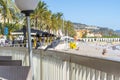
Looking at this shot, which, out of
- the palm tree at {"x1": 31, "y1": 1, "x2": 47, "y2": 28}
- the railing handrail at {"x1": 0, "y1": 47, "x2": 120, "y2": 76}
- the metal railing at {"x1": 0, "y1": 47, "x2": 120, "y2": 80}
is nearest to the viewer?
the railing handrail at {"x1": 0, "y1": 47, "x2": 120, "y2": 76}

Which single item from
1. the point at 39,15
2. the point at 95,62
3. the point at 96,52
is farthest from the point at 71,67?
the point at 39,15

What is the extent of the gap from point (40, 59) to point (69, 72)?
5.93 feet

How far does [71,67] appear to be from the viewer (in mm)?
3521

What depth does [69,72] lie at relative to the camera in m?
3.59

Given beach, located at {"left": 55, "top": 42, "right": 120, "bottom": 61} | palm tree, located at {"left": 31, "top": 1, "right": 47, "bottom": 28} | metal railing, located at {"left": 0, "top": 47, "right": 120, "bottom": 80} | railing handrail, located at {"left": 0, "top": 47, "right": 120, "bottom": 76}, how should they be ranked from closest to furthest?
railing handrail, located at {"left": 0, "top": 47, "right": 120, "bottom": 76} → metal railing, located at {"left": 0, "top": 47, "right": 120, "bottom": 80} → beach, located at {"left": 55, "top": 42, "right": 120, "bottom": 61} → palm tree, located at {"left": 31, "top": 1, "right": 47, "bottom": 28}

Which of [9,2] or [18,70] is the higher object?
[9,2]

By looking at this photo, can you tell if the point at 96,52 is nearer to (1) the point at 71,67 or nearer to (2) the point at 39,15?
(2) the point at 39,15

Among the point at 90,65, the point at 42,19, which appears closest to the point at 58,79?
the point at 90,65

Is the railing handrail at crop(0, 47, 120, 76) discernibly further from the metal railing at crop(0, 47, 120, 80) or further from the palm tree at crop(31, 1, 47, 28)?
the palm tree at crop(31, 1, 47, 28)

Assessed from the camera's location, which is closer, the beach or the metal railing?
the metal railing

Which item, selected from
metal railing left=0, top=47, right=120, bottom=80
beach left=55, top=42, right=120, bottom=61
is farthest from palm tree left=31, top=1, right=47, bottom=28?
metal railing left=0, top=47, right=120, bottom=80

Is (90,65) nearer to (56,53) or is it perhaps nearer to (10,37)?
(56,53)

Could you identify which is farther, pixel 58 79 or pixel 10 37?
pixel 10 37

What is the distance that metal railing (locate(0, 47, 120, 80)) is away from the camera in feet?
8.21
